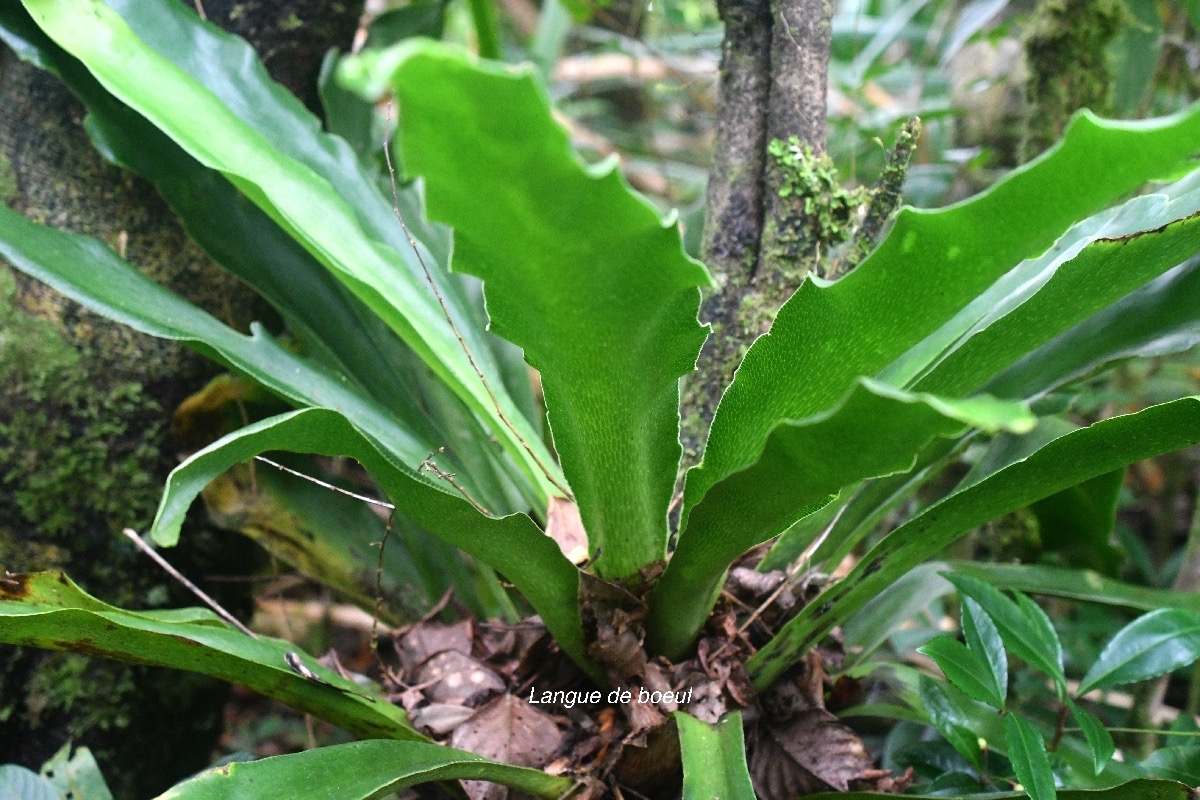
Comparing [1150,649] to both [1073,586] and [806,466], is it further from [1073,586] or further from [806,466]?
[806,466]

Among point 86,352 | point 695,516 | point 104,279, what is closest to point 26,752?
point 86,352

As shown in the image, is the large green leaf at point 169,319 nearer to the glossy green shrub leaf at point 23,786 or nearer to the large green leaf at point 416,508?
the large green leaf at point 416,508

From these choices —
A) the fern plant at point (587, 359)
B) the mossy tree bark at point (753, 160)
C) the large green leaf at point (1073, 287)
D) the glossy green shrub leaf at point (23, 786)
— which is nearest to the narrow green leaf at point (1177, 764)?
the fern plant at point (587, 359)

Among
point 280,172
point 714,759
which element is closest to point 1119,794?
point 714,759

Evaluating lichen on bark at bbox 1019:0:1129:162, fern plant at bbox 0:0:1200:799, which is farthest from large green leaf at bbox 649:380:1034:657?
lichen on bark at bbox 1019:0:1129:162

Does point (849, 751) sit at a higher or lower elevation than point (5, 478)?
lower

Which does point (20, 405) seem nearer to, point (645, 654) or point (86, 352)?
point (86, 352)
